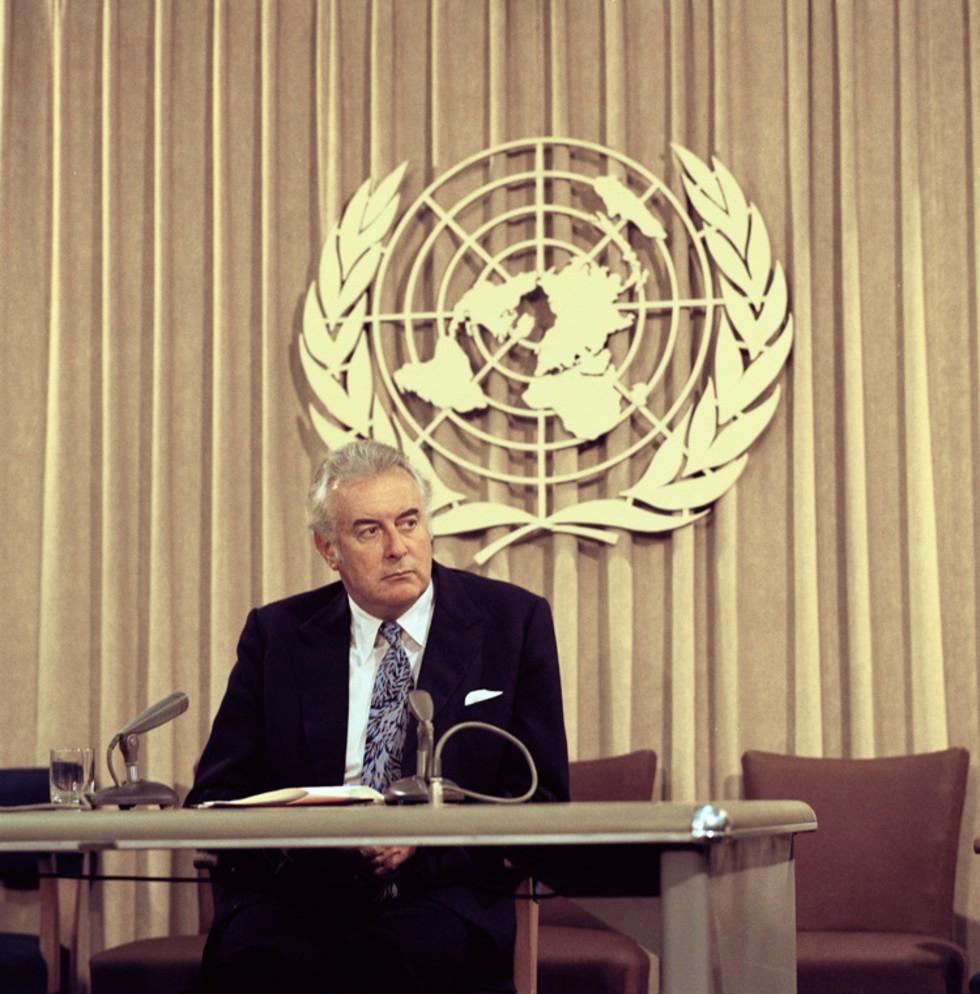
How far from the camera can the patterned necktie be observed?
3148mm

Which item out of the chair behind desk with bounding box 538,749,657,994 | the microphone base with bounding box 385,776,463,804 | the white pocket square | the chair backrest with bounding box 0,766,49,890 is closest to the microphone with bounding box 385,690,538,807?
the microphone base with bounding box 385,776,463,804

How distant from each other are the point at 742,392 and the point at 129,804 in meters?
A: 2.80

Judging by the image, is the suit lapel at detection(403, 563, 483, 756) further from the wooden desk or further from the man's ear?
the wooden desk

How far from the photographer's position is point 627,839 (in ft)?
6.95

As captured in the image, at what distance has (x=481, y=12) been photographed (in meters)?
5.41

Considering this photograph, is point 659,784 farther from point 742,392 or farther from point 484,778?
point 484,778

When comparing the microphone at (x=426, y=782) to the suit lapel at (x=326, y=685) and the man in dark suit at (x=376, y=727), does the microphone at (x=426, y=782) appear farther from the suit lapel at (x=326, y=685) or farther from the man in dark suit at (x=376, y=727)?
the suit lapel at (x=326, y=685)

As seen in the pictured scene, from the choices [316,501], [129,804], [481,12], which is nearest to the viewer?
[129,804]

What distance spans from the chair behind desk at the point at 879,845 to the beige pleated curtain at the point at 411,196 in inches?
13.2

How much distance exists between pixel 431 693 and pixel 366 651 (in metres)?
0.25

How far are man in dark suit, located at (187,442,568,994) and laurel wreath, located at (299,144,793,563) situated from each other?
1.67m

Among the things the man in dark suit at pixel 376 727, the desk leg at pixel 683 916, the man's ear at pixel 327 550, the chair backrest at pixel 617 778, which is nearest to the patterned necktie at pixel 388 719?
the man in dark suit at pixel 376 727

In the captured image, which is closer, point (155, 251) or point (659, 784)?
point (659, 784)

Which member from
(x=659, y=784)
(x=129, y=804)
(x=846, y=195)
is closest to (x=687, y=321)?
(x=846, y=195)
